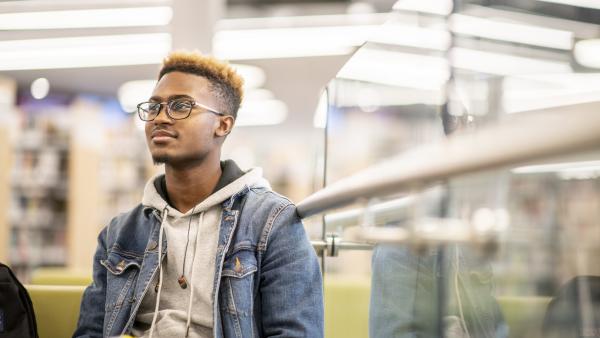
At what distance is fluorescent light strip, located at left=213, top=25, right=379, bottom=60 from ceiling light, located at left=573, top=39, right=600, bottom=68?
14.0ft

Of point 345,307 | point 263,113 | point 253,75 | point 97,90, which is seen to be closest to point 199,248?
point 345,307

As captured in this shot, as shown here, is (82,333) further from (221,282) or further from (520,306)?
(520,306)

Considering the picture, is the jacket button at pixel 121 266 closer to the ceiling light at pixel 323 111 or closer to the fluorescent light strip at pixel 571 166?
the ceiling light at pixel 323 111

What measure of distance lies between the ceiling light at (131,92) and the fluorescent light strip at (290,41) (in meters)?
1.68

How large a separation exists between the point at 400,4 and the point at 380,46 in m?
0.10

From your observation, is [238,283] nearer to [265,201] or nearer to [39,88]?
[265,201]

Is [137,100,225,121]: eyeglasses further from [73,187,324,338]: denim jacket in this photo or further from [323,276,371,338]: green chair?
[323,276,371,338]: green chair

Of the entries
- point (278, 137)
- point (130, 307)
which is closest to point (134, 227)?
point (130, 307)

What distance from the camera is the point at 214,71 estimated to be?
6.08ft

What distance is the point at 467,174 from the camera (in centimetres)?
60

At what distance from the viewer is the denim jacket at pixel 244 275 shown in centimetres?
147

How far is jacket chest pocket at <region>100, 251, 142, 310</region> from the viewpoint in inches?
62.1

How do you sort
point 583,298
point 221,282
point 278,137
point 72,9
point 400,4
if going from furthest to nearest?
1. point 278,137
2. point 72,9
3. point 221,282
4. point 400,4
5. point 583,298

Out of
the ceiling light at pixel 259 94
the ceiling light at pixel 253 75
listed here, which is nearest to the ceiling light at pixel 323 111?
the ceiling light at pixel 253 75
